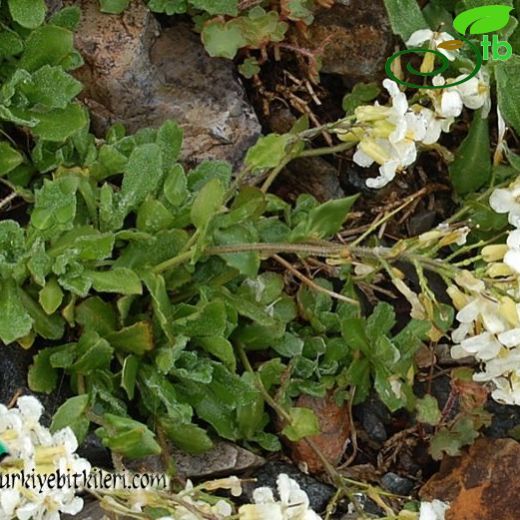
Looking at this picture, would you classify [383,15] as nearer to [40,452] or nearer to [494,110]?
[494,110]

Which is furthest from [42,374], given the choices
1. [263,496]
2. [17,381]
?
[263,496]

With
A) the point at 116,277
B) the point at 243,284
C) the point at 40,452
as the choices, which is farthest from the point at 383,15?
the point at 40,452

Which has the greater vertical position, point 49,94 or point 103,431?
point 49,94

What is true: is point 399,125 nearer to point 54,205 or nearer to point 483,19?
point 483,19

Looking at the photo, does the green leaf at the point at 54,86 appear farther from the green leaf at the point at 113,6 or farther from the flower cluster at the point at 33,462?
the flower cluster at the point at 33,462

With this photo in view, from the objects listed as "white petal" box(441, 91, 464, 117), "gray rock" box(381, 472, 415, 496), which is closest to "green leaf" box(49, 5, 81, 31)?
"white petal" box(441, 91, 464, 117)

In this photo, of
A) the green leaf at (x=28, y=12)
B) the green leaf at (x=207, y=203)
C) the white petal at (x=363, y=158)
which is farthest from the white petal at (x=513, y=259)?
the green leaf at (x=28, y=12)
